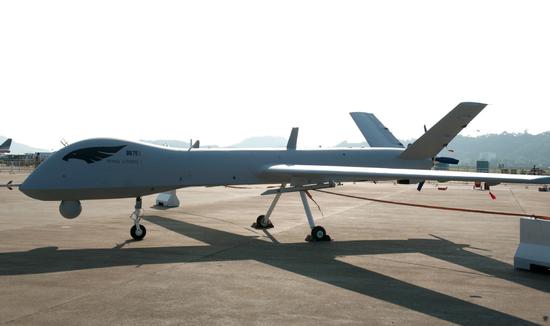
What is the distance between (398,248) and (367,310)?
21.1ft

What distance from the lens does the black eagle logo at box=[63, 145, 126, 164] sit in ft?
44.0

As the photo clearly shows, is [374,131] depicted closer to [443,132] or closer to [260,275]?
[443,132]

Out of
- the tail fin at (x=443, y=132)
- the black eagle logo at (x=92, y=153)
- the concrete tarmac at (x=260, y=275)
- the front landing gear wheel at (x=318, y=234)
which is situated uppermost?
the tail fin at (x=443, y=132)

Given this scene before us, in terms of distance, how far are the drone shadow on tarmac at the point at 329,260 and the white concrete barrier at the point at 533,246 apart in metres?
0.29

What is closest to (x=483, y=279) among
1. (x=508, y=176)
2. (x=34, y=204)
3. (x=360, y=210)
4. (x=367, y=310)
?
(x=508, y=176)

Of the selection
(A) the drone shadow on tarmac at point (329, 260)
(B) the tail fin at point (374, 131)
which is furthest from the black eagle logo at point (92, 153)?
(B) the tail fin at point (374, 131)

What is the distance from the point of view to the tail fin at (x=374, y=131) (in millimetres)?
19391

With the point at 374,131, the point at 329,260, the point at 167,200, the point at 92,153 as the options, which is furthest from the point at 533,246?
the point at 167,200

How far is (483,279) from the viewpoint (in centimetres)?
1003

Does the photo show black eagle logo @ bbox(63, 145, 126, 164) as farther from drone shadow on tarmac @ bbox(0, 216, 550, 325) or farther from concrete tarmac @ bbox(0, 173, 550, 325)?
drone shadow on tarmac @ bbox(0, 216, 550, 325)

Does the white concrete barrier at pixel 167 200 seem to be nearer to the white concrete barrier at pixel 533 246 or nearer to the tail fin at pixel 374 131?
the tail fin at pixel 374 131

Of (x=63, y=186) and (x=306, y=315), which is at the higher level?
(x=63, y=186)

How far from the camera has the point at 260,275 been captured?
10.0m

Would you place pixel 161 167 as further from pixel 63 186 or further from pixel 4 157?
pixel 4 157
